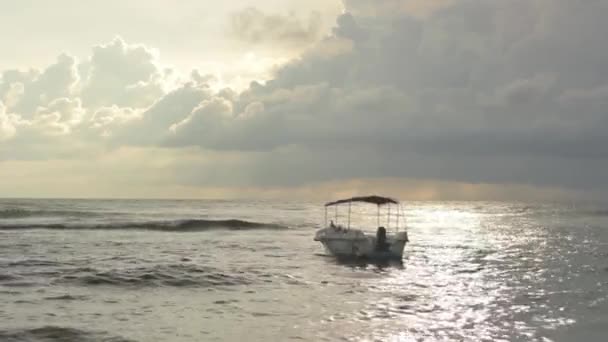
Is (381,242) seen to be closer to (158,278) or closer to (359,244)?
(359,244)

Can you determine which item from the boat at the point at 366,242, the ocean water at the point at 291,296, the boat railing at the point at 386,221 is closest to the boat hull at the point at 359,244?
the boat at the point at 366,242

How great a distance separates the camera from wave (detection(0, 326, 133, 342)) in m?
16.0

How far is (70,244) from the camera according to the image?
154ft

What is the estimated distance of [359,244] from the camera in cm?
3734

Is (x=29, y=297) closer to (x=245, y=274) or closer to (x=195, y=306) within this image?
(x=195, y=306)

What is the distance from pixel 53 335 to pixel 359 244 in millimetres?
23581

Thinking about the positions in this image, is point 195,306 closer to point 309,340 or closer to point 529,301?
point 309,340

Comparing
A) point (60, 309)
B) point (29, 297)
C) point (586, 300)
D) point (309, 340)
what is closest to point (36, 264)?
point (29, 297)

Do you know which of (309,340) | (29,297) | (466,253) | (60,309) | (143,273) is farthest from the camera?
(466,253)

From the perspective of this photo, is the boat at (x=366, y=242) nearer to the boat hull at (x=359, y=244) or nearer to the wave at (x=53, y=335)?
the boat hull at (x=359, y=244)

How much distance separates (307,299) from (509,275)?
1429 centimetres

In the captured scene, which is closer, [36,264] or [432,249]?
[36,264]

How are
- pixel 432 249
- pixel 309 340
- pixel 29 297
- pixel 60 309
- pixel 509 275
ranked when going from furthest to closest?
pixel 432 249 → pixel 509 275 → pixel 29 297 → pixel 60 309 → pixel 309 340

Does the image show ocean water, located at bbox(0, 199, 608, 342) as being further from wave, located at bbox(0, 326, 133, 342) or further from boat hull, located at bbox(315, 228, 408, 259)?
boat hull, located at bbox(315, 228, 408, 259)
